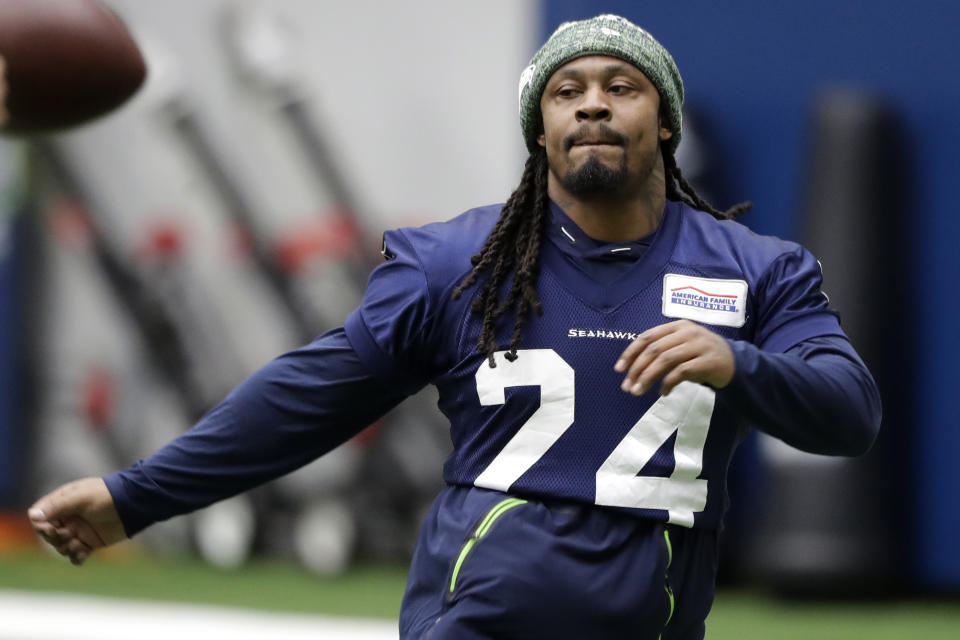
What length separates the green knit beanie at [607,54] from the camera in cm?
246

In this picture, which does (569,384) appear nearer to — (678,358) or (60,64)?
(678,358)

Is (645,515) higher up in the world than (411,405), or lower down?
higher up

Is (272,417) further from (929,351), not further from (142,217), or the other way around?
(142,217)

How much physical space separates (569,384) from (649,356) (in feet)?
1.08

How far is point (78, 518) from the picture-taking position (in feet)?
8.73

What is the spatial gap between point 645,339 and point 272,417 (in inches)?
30.7

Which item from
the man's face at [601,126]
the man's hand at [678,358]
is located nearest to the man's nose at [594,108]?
the man's face at [601,126]

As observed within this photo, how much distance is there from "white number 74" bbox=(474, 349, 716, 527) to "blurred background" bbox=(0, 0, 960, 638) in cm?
318

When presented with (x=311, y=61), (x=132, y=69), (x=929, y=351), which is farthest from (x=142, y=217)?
(x=132, y=69)

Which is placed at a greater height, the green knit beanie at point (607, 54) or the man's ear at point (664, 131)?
the green knit beanie at point (607, 54)

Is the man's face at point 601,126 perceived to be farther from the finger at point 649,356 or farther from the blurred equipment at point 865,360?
the blurred equipment at point 865,360

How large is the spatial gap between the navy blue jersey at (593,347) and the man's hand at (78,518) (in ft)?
1.77

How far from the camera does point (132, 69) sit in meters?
3.36

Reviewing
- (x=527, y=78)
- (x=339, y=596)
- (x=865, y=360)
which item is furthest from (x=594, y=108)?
(x=339, y=596)
